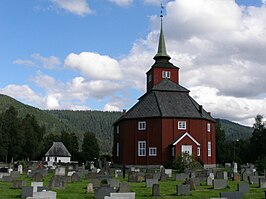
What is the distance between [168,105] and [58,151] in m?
37.2

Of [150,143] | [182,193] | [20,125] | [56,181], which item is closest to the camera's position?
[182,193]

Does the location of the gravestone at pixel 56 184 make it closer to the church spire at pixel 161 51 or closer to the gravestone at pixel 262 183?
the gravestone at pixel 262 183

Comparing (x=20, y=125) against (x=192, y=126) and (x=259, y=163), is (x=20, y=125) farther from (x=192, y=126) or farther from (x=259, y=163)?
(x=259, y=163)

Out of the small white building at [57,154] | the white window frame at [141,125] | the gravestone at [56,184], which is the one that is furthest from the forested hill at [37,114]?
the gravestone at [56,184]

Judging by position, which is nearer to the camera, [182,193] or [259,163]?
[182,193]

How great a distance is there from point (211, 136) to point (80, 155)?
122 ft

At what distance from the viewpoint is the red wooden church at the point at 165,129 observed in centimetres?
4656

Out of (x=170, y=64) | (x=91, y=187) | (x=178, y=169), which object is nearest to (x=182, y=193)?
(x=91, y=187)

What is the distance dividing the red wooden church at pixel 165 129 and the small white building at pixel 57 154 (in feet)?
97.5

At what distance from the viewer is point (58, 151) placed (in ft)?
260

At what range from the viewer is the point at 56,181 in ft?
73.7

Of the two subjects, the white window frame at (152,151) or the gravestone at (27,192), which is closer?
the gravestone at (27,192)

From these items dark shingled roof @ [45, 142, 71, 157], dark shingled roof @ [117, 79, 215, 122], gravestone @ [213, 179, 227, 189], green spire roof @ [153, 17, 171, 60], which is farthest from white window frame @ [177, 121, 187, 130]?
dark shingled roof @ [45, 142, 71, 157]

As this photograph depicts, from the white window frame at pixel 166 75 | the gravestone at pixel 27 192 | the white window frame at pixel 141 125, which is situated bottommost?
the gravestone at pixel 27 192
